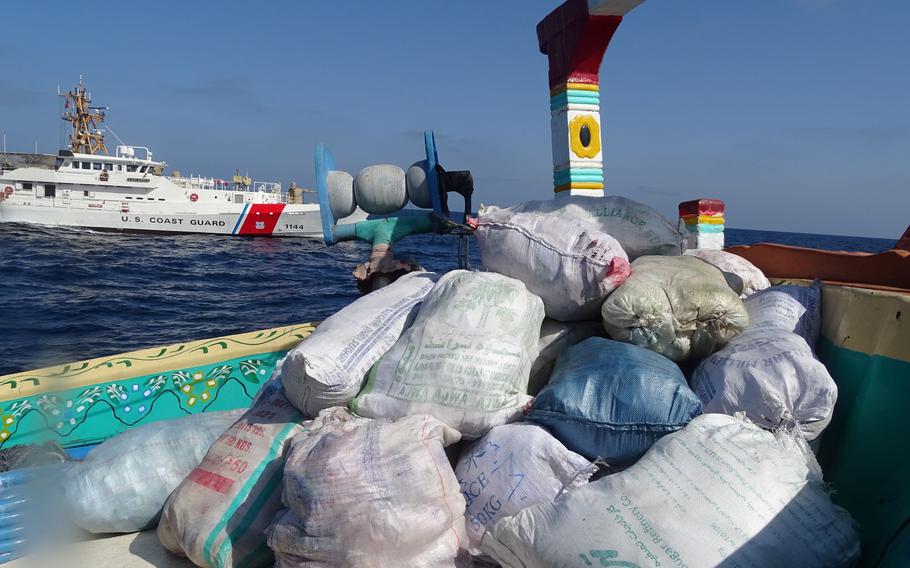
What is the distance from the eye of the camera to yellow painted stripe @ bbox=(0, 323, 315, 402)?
2.68 m

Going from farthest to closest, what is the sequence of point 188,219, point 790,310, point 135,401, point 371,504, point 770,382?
point 188,219, point 135,401, point 790,310, point 770,382, point 371,504

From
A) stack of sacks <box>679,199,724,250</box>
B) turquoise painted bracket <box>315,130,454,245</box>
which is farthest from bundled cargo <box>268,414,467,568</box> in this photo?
stack of sacks <box>679,199,724,250</box>

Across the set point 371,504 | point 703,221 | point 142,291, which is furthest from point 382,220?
point 142,291

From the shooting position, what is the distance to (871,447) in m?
1.74

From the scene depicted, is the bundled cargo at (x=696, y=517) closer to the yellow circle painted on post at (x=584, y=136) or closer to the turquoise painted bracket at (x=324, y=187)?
the turquoise painted bracket at (x=324, y=187)

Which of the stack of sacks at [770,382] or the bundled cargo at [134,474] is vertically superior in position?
the stack of sacks at [770,382]

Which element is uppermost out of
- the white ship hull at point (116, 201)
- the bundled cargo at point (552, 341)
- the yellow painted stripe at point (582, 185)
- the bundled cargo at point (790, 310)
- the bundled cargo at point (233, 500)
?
the white ship hull at point (116, 201)

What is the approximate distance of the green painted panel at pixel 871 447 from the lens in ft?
5.00

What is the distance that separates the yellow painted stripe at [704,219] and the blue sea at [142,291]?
1.30 m

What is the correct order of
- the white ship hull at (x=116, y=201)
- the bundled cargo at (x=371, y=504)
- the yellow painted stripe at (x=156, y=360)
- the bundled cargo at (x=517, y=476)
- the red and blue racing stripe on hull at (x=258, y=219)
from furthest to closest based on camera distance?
the red and blue racing stripe on hull at (x=258, y=219), the white ship hull at (x=116, y=201), the yellow painted stripe at (x=156, y=360), the bundled cargo at (x=517, y=476), the bundled cargo at (x=371, y=504)

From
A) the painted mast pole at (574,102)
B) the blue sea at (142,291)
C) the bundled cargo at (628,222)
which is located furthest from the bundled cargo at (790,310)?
the painted mast pole at (574,102)

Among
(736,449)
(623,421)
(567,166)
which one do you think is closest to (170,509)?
(623,421)

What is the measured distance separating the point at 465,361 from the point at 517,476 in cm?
38

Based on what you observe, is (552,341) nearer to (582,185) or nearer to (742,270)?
(742,270)
